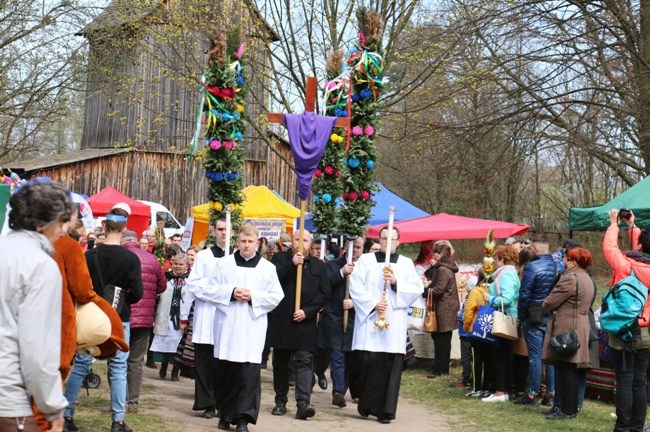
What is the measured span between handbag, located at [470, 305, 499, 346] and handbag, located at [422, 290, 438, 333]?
2150 millimetres

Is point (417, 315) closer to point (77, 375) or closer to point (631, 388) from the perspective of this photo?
point (631, 388)

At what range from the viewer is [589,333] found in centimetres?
1034

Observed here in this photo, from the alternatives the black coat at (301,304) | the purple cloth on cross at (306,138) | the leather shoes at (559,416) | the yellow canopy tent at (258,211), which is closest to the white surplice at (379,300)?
the black coat at (301,304)

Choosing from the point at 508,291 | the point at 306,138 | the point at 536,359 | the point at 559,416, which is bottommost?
the point at 559,416

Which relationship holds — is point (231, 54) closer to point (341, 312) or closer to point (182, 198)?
point (341, 312)

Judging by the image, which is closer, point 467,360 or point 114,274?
point 114,274

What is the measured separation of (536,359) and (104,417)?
5.17m

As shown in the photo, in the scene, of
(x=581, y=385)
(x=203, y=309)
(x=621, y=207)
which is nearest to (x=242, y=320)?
(x=203, y=309)

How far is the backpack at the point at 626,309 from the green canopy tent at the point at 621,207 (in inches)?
168

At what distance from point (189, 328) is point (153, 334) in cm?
166

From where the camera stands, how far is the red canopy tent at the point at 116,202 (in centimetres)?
2306

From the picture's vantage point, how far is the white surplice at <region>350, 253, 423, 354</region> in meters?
10.3

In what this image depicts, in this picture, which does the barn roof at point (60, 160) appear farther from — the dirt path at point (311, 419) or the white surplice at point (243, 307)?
the white surplice at point (243, 307)

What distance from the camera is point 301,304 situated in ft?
34.2
